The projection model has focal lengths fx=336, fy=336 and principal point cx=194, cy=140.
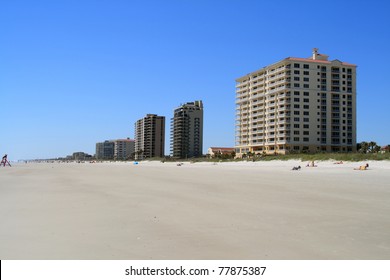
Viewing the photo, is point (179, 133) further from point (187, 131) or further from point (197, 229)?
point (197, 229)

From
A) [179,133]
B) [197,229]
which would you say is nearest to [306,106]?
[179,133]

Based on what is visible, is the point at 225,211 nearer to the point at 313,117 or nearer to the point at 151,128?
the point at 313,117

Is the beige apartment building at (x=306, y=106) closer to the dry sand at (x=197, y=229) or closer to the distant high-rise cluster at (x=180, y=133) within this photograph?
the distant high-rise cluster at (x=180, y=133)

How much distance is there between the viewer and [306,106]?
313ft

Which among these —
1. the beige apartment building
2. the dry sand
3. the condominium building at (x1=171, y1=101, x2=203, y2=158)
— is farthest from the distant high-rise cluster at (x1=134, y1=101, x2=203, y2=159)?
the dry sand

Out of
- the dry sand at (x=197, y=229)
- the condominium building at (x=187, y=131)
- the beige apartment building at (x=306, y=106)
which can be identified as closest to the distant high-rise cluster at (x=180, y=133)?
the condominium building at (x=187, y=131)

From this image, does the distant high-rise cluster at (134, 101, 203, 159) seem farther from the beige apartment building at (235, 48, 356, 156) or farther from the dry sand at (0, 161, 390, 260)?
the dry sand at (0, 161, 390, 260)

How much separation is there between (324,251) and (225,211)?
424 cm

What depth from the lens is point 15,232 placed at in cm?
704

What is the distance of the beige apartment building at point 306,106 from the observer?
93.1m

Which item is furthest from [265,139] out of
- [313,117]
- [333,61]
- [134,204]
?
[134,204]
